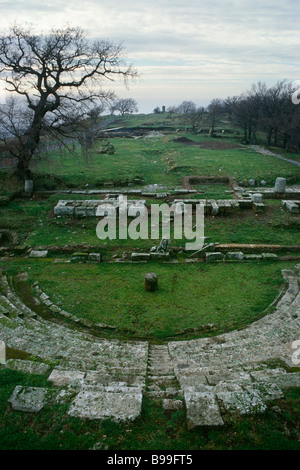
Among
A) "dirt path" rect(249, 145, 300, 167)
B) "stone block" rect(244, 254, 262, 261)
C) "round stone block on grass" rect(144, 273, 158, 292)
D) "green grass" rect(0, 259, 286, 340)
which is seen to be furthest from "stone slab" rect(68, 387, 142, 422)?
"dirt path" rect(249, 145, 300, 167)

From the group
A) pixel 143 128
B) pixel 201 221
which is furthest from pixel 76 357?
pixel 143 128

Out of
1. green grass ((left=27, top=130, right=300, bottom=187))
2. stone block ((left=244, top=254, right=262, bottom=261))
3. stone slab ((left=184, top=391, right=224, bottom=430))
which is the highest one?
green grass ((left=27, top=130, right=300, bottom=187))

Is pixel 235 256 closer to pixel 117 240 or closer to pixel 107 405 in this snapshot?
pixel 117 240

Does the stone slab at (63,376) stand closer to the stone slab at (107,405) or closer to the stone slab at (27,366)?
the stone slab at (27,366)

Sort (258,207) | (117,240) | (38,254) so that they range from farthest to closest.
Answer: (258,207) < (117,240) < (38,254)

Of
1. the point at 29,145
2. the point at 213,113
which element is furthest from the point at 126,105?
the point at 29,145

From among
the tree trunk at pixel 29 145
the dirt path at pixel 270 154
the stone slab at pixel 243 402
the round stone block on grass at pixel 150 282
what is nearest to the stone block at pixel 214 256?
the round stone block on grass at pixel 150 282

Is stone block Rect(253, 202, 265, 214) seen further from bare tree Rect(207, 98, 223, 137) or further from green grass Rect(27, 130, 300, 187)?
bare tree Rect(207, 98, 223, 137)

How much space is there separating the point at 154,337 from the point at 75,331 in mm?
2287

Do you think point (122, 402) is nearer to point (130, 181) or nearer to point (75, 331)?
point (75, 331)

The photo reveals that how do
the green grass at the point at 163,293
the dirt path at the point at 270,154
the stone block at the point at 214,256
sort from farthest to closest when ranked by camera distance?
the dirt path at the point at 270,154
the stone block at the point at 214,256
the green grass at the point at 163,293

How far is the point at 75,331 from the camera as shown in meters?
8.98

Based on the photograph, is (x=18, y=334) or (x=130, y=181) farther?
(x=130, y=181)

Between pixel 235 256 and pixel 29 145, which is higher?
pixel 29 145
